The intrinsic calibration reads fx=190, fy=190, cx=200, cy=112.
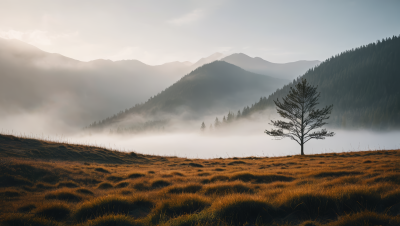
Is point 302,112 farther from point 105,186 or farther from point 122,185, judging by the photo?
point 105,186

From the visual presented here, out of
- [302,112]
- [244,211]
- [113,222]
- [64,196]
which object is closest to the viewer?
[113,222]

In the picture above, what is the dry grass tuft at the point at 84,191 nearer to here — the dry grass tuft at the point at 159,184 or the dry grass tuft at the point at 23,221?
the dry grass tuft at the point at 159,184

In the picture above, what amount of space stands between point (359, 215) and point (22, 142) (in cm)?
3053

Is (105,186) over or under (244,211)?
under

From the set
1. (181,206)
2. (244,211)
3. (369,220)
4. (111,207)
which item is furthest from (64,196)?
(369,220)

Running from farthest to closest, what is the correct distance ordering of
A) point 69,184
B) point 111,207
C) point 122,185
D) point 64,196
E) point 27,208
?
point 69,184 < point 122,185 < point 64,196 < point 27,208 < point 111,207

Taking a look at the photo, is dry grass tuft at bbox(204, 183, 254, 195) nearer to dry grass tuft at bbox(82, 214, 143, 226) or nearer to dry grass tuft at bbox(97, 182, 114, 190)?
dry grass tuft at bbox(82, 214, 143, 226)

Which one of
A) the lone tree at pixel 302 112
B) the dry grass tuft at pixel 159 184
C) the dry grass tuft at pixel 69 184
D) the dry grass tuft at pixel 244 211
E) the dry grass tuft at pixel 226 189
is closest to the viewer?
Answer: the dry grass tuft at pixel 244 211

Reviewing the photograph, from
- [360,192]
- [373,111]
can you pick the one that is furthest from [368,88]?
[360,192]

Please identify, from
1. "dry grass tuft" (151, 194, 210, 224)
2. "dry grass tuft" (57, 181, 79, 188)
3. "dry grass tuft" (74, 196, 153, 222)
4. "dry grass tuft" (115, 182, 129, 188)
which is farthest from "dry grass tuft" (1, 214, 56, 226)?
"dry grass tuft" (57, 181, 79, 188)

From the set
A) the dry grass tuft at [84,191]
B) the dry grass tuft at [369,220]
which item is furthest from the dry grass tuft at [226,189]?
the dry grass tuft at [84,191]

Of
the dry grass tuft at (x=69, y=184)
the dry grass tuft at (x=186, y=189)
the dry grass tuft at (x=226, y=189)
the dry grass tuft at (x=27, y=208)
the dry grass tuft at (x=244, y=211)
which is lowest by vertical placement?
the dry grass tuft at (x=69, y=184)

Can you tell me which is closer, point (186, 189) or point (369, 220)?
point (369, 220)

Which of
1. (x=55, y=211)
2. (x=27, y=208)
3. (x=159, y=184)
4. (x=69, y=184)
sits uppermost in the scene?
(x=55, y=211)
